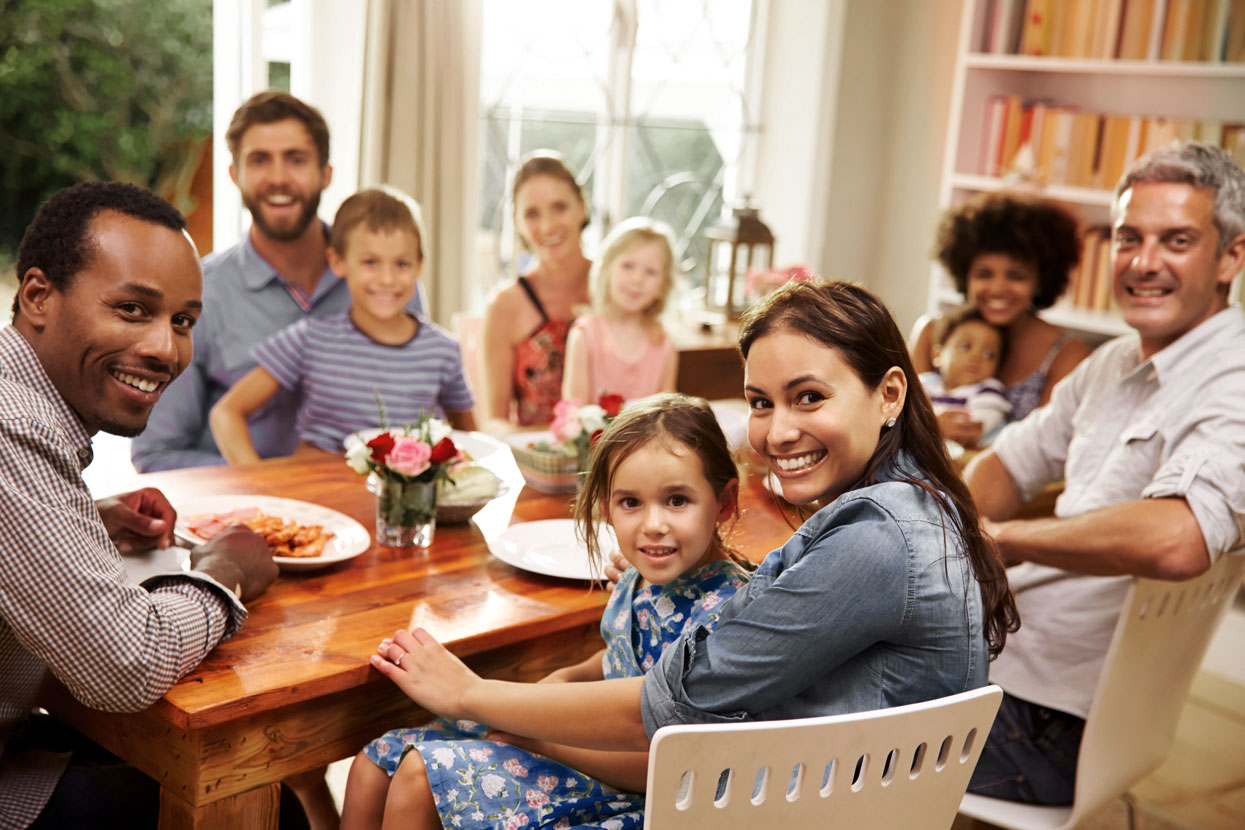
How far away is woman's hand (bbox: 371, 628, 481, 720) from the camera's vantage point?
1370 mm

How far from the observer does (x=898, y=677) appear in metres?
1.18

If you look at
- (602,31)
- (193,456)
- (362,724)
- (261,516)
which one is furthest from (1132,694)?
(602,31)

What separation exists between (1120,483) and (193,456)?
1.90 m

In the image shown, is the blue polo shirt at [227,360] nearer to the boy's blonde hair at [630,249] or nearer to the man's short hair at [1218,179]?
the boy's blonde hair at [630,249]

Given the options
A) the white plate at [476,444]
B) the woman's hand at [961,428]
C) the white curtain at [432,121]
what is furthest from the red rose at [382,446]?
the white curtain at [432,121]

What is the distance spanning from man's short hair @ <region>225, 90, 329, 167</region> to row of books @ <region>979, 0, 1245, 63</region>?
8.59ft

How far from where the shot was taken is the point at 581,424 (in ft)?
6.86

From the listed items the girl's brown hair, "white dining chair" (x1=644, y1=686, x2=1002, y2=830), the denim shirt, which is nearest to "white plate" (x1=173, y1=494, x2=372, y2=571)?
the girl's brown hair

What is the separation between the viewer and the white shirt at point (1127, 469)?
181cm

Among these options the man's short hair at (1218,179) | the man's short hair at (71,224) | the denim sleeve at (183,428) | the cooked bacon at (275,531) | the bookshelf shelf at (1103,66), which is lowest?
the denim sleeve at (183,428)

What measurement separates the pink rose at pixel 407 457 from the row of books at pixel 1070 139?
297cm

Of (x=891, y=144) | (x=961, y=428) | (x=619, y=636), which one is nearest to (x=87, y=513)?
(x=619, y=636)

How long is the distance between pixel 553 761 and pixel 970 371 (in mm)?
1831

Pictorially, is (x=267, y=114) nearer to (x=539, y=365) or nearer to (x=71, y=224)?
(x=539, y=365)
